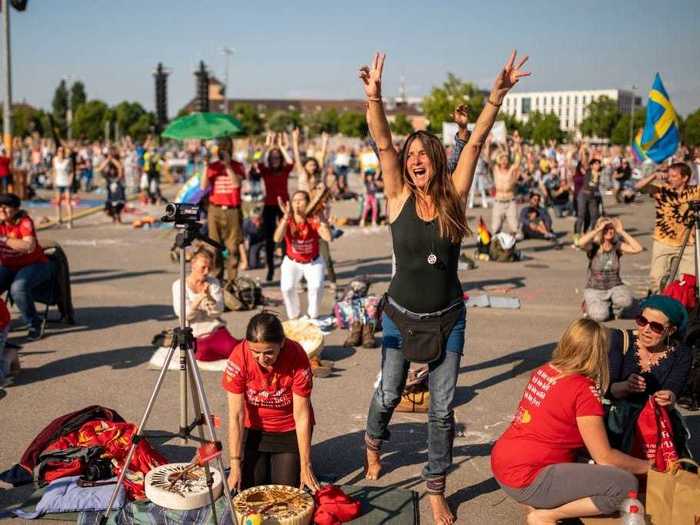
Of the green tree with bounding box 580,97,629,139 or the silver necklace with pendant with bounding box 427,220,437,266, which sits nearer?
the silver necklace with pendant with bounding box 427,220,437,266

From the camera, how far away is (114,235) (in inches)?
703

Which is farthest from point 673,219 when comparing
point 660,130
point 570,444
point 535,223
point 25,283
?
point 535,223

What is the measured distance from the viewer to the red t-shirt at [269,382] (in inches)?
186

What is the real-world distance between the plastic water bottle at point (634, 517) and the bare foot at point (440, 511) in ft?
3.33

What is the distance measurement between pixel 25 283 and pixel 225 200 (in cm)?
336

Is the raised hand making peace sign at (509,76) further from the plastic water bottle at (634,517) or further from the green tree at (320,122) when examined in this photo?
the green tree at (320,122)

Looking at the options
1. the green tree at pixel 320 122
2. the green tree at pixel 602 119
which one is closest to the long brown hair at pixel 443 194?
the green tree at pixel 602 119

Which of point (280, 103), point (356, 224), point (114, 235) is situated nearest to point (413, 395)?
point (114, 235)

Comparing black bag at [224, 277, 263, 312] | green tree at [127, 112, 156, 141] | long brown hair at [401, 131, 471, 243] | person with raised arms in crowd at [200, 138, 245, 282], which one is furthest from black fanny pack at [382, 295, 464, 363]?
green tree at [127, 112, 156, 141]

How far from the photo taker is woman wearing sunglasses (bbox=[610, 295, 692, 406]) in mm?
4973

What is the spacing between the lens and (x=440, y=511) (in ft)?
15.1

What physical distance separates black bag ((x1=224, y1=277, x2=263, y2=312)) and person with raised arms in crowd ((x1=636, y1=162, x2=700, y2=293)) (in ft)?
16.1

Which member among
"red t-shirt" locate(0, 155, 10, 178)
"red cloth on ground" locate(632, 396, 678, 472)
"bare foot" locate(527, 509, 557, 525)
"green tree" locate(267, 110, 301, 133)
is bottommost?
"bare foot" locate(527, 509, 557, 525)

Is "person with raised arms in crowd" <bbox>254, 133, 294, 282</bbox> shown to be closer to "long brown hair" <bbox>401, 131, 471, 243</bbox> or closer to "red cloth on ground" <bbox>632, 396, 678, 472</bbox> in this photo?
"long brown hair" <bbox>401, 131, 471, 243</bbox>
